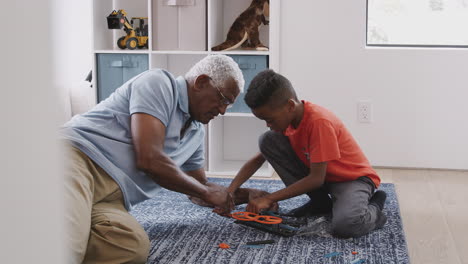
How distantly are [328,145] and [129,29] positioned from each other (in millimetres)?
1630

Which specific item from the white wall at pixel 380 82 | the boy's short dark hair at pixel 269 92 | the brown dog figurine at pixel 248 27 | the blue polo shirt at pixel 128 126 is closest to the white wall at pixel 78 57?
the brown dog figurine at pixel 248 27

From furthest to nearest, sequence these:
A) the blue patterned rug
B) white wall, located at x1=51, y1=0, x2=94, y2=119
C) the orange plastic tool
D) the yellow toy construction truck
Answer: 1. white wall, located at x1=51, y1=0, x2=94, y2=119
2. the yellow toy construction truck
3. the orange plastic tool
4. the blue patterned rug

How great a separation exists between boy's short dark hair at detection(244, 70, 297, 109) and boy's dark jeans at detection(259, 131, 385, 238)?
25 centimetres

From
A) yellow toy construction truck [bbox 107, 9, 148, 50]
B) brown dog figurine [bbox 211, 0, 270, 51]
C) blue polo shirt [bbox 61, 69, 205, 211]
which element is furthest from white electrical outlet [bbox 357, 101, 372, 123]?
blue polo shirt [bbox 61, 69, 205, 211]

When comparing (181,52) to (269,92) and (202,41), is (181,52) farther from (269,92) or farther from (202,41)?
(269,92)

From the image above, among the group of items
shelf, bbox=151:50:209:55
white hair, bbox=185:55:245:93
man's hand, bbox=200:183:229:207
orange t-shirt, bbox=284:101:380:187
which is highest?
shelf, bbox=151:50:209:55

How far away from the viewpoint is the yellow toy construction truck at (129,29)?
122 inches

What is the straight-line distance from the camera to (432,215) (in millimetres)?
2260

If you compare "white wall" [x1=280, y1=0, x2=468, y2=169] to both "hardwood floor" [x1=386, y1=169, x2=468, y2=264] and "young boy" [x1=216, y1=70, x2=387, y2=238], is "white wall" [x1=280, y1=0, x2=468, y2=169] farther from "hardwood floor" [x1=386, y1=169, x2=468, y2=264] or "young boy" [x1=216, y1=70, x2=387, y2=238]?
"young boy" [x1=216, y1=70, x2=387, y2=238]

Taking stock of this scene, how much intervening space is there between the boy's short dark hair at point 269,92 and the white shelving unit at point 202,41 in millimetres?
976

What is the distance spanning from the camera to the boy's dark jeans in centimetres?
190

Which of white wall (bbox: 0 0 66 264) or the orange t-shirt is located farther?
the orange t-shirt

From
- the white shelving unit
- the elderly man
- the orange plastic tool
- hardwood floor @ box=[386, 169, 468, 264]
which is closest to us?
the elderly man

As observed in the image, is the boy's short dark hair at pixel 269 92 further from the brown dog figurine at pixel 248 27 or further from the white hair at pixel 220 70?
the brown dog figurine at pixel 248 27
